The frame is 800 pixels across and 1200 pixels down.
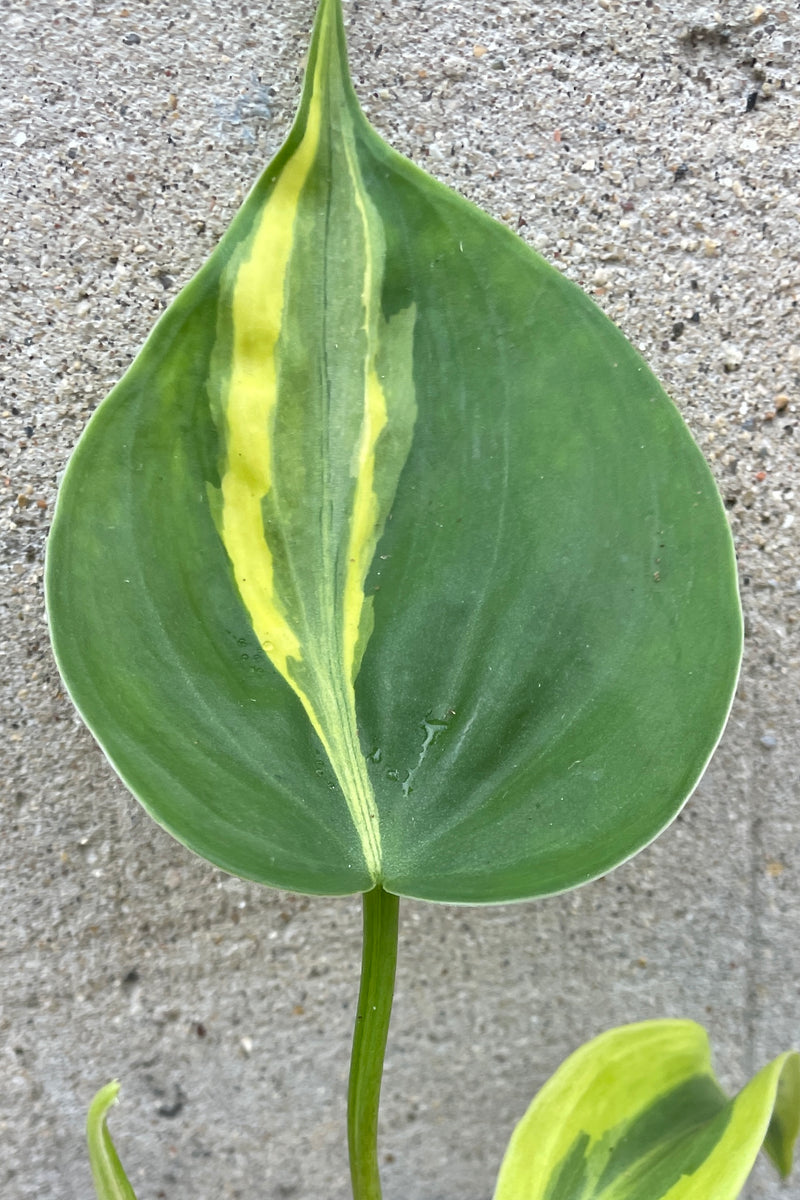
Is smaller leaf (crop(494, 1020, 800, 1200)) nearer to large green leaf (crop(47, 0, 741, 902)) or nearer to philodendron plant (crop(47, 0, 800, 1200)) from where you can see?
philodendron plant (crop(47, 0, 800, 1200))

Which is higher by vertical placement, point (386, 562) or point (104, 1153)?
point (386, 562)

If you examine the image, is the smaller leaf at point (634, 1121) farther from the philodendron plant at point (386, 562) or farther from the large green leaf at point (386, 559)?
the large green leaf at point (386, 559)

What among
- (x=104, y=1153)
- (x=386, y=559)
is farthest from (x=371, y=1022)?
(x=386, y=559)

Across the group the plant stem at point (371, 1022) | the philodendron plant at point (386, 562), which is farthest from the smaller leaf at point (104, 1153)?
the plant stem at point (371, 1022)

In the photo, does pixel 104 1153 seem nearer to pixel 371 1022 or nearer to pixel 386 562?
pixel 371 1022

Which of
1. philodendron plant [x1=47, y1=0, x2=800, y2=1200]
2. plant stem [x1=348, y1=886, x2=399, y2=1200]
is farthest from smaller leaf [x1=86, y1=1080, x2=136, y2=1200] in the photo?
plant stem [x1=348, y1=886, x2=399, y2=1200]

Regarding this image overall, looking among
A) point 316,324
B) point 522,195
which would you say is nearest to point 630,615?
point 316,324
